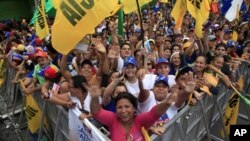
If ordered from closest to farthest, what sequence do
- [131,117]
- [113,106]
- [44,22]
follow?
[131,117]
[113,106]
[44,22]

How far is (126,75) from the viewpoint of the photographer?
5.32m

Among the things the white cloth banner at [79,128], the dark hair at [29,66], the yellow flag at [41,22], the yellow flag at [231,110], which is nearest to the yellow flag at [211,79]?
the yellow flag at [231,110]

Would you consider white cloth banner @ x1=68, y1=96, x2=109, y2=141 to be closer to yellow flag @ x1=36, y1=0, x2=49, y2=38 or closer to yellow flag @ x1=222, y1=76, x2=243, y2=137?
yellow flag @ x1=36, y1=0, x2=49, y2=38

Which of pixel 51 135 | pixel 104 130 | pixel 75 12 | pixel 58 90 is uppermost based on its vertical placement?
pixel 75 12

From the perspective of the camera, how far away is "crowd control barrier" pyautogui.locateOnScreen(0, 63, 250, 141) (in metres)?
4.41

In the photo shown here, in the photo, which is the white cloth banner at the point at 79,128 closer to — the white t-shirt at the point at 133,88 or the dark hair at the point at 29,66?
the white t-shirt at the point at 133,88

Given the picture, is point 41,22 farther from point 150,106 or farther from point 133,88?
point 150,106

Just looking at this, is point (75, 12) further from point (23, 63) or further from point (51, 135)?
point (23, 63)

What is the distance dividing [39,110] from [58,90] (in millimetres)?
1088

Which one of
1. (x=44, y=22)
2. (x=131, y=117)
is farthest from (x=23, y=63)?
(x=131, y=117)

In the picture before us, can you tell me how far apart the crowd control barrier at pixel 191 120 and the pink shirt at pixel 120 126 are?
6.6 inches

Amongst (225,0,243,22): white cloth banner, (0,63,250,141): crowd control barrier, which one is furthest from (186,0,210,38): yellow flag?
(225,0,243,22): white cloth banner

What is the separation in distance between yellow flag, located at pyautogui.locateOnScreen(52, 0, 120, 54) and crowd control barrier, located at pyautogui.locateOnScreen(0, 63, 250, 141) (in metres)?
0.88

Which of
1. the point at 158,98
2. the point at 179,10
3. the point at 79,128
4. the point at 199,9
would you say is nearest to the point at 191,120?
the point at 158,98
